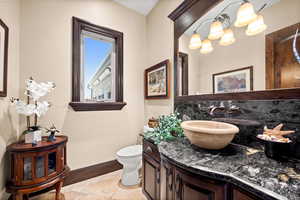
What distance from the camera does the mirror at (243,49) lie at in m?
0.89

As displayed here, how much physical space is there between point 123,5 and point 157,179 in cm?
270

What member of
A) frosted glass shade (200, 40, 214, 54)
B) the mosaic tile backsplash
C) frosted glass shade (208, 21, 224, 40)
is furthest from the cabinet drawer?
frosted glass shade (208, 21, 224, 40)

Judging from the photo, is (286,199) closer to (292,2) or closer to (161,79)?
(292,2)

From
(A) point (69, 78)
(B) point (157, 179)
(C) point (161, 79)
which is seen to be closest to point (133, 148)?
(B) point (157, 179)

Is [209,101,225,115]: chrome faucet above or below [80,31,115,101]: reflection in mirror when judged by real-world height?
below

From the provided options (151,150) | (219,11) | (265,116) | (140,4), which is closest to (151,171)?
(151,150)

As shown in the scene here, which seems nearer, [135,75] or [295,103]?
[295,103]

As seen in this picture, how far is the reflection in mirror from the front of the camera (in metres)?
2.12

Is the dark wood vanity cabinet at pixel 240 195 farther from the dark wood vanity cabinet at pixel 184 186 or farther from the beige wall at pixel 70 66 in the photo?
the beige wall at pixel 70 66

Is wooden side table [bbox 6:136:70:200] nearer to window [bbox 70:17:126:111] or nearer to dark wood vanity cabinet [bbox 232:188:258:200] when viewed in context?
window [bbox 70:17:126:111]

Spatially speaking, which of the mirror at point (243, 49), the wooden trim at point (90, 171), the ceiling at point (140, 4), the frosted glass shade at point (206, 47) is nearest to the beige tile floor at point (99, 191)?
the wooden trim at point (90, 171)

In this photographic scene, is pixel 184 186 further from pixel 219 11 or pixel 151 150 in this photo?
pixel 219 11

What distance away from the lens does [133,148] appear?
2.03 meters

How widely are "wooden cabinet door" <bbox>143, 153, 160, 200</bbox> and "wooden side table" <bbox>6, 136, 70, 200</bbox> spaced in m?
0.95
